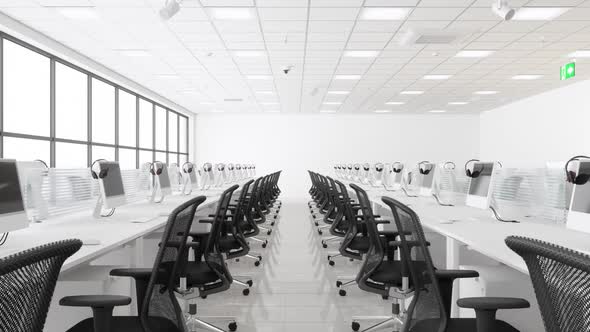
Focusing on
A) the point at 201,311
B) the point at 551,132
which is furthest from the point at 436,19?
the point at 551,132

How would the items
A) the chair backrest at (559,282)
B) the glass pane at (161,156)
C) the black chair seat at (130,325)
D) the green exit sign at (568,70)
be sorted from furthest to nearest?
the glass pane at (161,156) → the green exit sign at (568,70) → the black chair seat at (130,325) → the chair backrest at (559,282)

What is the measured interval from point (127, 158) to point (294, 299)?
7577 millimetres

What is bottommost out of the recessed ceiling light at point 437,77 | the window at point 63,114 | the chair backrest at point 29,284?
the chair backrest at point 29,284

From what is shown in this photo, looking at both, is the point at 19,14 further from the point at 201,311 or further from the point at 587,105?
the point at 587,105

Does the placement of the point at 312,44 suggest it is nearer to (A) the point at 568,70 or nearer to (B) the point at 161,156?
(A) the point at 568,70

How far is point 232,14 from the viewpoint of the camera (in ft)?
17.3

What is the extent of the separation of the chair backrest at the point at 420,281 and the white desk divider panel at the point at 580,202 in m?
0.79

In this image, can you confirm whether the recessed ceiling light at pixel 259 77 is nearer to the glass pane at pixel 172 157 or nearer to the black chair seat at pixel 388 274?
the glass pane at pixel 172 157

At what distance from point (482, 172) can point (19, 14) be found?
5131 mm

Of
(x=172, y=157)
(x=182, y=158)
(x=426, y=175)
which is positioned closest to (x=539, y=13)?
(x=426, y=175)

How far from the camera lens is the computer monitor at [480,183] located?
3086 millimetres

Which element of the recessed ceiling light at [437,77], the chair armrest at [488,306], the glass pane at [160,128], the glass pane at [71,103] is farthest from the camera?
the glass pane at [160,128]

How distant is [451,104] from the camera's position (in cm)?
1289

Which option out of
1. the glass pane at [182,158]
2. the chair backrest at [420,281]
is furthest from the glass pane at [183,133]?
the chair backrest at [420,281]
